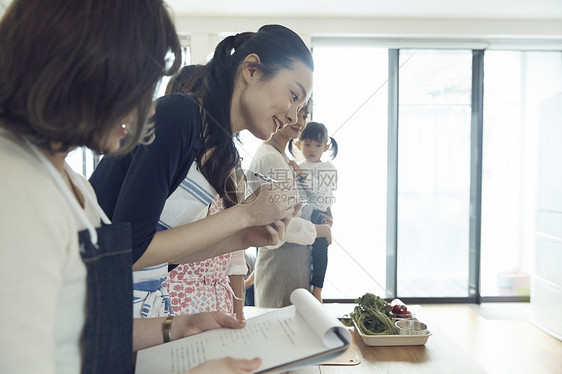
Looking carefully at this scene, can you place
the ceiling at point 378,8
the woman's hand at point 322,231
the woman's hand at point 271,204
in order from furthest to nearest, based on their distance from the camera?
the ceiling at point 378,8, the woman's hand at point 322,231, the woman's hand at point 271,204

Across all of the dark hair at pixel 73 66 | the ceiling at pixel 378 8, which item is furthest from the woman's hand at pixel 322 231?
the ceiling at pixel 378 8

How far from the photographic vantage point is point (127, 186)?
2.40ft

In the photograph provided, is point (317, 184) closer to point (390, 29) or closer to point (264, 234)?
point (264, 234)

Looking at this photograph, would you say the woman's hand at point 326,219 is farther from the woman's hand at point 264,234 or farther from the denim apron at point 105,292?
the denim apron at point 105,292

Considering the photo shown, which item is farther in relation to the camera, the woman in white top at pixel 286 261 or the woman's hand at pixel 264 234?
the woman in white top at pixel 286 261

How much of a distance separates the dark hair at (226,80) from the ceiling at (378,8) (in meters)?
2.36

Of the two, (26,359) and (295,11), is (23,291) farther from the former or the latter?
(295,11)

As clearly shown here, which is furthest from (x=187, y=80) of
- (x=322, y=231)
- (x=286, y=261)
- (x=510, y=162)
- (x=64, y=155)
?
(x=510, y=162)

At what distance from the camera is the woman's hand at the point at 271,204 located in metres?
0.92

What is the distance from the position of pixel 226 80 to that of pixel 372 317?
854mm

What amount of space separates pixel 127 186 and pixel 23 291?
0.37 m

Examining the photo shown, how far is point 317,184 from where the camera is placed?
2527 millimetres

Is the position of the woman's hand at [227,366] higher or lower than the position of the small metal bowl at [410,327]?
higher

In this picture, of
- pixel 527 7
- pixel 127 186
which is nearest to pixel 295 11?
pixel 527 7
